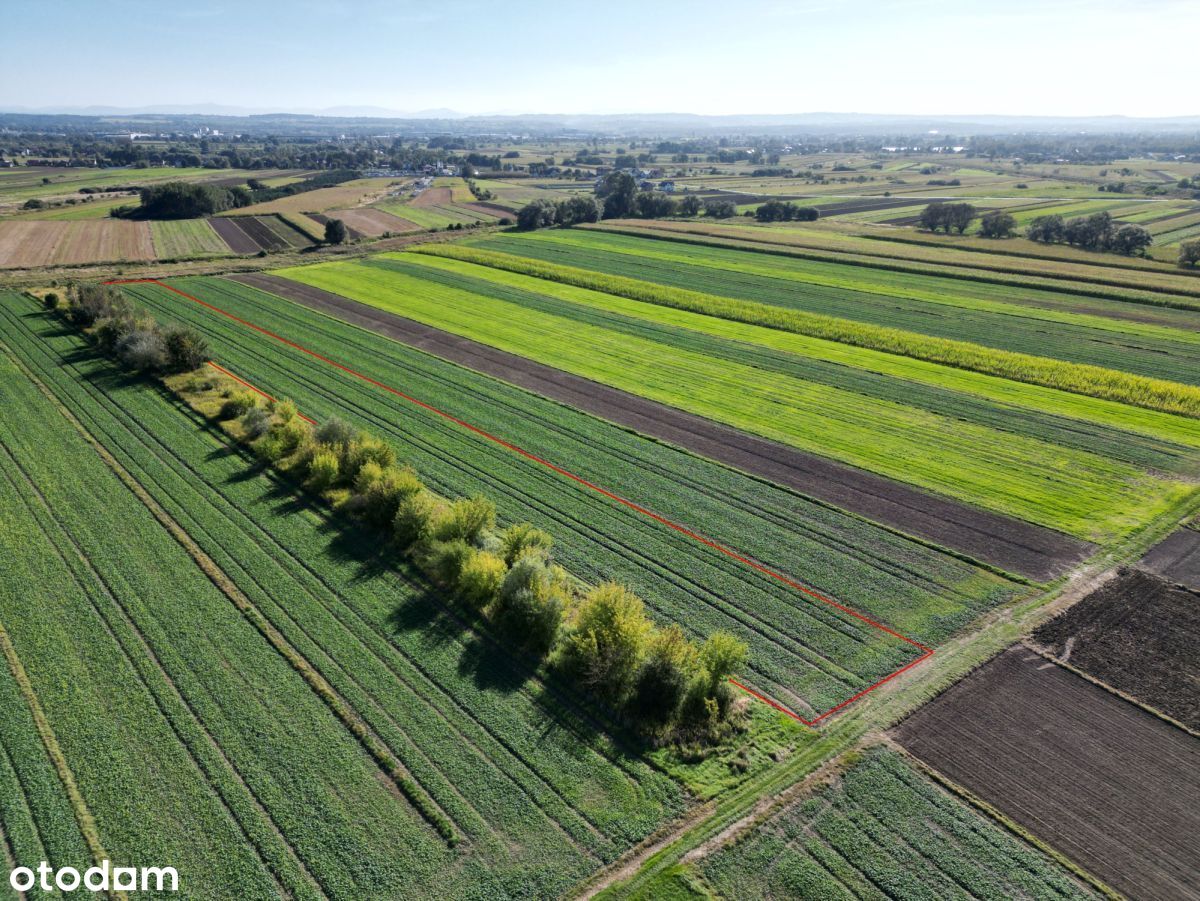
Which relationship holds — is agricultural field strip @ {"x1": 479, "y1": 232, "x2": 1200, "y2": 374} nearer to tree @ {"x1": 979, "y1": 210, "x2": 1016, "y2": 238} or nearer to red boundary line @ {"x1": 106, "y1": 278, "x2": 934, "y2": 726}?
tree @ {"x1": 979, "y1": 210, "x2": 1016, "y2": 238}

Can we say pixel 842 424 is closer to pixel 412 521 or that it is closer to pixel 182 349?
pixel 412 521

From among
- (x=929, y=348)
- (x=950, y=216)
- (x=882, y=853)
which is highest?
(x=950, y=216)

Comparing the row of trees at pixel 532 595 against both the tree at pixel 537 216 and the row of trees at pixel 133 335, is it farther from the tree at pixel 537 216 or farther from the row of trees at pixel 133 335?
the tree at pixel 537 216

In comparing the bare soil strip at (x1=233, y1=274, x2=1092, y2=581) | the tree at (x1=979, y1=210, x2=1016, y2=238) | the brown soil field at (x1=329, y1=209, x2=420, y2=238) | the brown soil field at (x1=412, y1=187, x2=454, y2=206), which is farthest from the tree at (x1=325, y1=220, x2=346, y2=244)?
the tree at (x1=979, y1=210, x2=1016, y2=238)

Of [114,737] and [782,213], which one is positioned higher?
[782,213]

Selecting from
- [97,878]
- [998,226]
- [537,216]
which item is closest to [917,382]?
[97,878]

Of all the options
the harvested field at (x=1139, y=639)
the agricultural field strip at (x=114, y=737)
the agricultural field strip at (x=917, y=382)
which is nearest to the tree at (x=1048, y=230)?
the agricultural field strip at (x=917, y=382)
